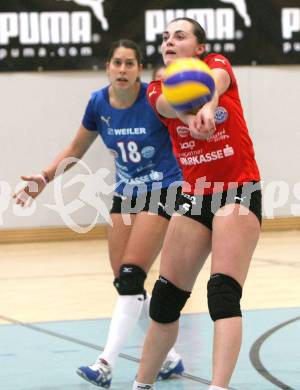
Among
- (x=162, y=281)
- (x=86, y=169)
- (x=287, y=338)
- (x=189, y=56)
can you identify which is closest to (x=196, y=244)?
(x=162, y=281)

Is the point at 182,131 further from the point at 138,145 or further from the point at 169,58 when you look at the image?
the point at 138,145

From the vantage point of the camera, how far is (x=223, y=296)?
4.18 m

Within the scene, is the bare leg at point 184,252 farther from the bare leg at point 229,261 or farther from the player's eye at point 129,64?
the player's eye at point 129,64

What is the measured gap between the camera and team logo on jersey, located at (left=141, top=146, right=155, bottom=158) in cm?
571

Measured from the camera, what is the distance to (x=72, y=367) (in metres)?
5.49

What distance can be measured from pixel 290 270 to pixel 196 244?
4.62m

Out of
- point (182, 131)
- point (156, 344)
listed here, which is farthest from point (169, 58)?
point (156, 344)

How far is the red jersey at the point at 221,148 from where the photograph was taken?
4340mm

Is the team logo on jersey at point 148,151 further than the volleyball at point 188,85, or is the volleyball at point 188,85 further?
the team logo on jersey at point 148,151

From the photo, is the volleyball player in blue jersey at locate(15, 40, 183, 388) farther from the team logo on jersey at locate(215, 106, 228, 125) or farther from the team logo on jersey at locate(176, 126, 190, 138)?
the team logo on jersey at locate(215, 106, 228, 125)

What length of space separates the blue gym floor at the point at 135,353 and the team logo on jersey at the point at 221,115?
56.6 inches

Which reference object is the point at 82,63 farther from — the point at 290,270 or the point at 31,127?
the point at 290,270

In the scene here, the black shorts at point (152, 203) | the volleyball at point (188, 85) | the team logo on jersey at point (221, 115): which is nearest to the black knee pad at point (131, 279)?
the black shorts at point (152, 203)

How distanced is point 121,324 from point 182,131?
1.32 m
